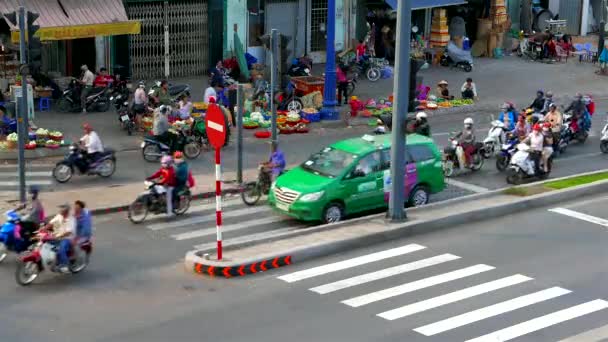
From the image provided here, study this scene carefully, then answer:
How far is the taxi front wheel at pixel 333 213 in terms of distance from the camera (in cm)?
2308

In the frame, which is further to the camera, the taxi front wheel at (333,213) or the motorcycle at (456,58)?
the motorcycle at (456,58)

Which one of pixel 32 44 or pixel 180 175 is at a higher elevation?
pixel 32 44

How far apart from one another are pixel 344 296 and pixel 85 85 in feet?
61.4

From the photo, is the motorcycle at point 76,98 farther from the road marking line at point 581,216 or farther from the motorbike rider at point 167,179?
the road marking line at point 581,216

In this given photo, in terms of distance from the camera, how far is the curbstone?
64.4 ft

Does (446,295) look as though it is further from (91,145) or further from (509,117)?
(509,117)

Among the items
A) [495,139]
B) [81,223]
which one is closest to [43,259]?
[81,223]

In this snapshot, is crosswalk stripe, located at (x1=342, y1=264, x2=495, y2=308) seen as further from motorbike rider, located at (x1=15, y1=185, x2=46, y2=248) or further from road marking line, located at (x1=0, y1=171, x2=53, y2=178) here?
road marking line, located at (x1=0, y1=171, x2=53, y2=178)

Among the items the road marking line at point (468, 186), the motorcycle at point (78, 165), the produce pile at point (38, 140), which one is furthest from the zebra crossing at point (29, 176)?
the road marking line at point (468, 186)

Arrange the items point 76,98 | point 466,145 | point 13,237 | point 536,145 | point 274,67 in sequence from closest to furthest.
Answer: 1. point 13,237
2. point 274,67
3. point 536,145
4. point 466,145
5. point 76,98

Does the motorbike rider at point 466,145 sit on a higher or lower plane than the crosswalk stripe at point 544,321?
higher

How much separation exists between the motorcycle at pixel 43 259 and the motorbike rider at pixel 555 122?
16.2 m

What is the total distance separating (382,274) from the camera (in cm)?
1962

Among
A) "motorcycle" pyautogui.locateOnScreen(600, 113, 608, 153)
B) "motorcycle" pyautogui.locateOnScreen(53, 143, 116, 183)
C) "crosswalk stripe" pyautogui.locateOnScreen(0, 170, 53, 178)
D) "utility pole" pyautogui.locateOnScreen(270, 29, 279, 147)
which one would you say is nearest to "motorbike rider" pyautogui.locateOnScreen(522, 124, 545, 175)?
"motorcycle" pyautogui.locateOnScreen(600, 113, 608, 153)
